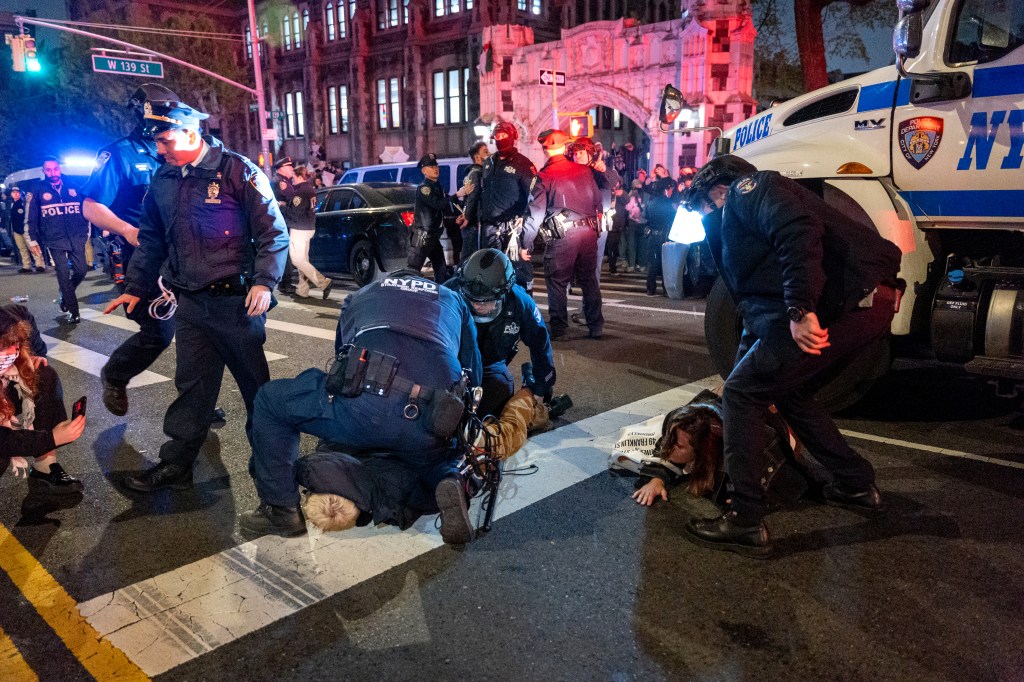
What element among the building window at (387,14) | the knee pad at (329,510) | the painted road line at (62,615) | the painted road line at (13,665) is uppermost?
the building window at (387,14)

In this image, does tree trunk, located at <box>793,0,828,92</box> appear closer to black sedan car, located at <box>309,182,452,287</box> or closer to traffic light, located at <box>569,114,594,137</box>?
traffic light, located at <box>569,114,594,137</box>

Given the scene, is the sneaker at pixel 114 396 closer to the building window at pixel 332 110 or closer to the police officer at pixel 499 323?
the police officer at pixel 499 323

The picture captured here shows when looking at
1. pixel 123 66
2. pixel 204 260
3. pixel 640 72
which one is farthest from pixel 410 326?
pixel 123 66

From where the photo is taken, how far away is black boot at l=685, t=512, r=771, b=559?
10.5 ft

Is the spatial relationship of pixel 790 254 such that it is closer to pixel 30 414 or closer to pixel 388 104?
pixel 30 414

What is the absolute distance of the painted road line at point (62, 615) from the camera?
2.52 m

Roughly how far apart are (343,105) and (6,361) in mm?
38401

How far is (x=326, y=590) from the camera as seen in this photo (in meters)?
2.96

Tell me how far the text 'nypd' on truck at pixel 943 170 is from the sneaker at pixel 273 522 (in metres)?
3.43

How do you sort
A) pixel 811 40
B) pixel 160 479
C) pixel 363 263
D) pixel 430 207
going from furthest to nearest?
pixel 811 40, pixel 363 263, pixel 430 207, pixel 160 479

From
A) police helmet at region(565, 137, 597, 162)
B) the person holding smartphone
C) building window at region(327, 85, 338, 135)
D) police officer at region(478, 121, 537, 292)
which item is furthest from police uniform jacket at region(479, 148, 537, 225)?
building window at region(327, 85, 338, 135)

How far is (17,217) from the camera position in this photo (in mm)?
16562

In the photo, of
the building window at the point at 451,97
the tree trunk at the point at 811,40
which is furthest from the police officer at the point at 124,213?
the building window at the point at 451,97

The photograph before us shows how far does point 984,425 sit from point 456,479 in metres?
3.78
